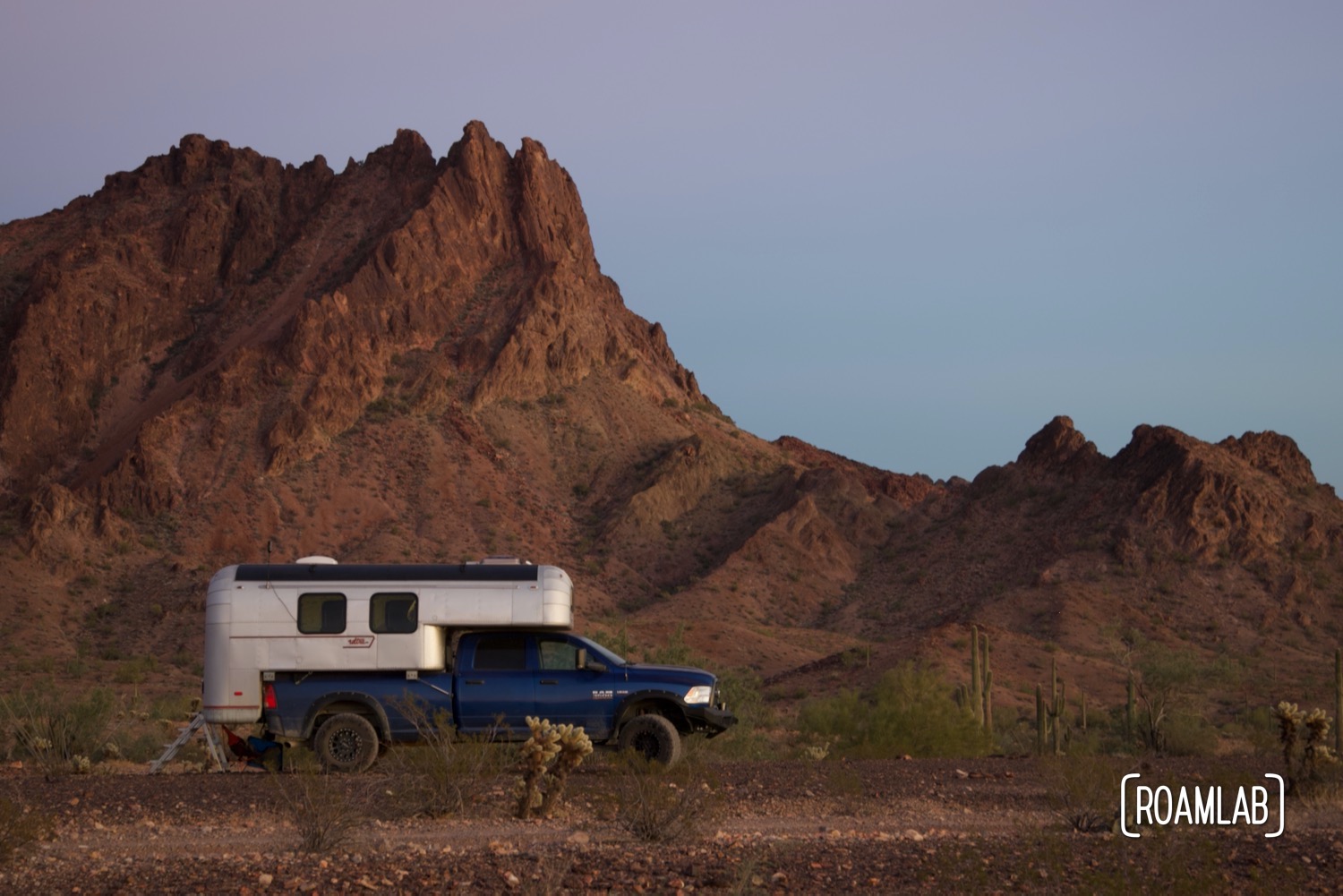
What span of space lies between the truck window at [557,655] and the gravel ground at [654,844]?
144 centimetres

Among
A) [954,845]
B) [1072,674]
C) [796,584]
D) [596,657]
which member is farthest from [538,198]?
[954,845]

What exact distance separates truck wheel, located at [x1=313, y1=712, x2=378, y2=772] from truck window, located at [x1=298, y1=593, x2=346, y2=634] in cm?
106

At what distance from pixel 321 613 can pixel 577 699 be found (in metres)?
3.30

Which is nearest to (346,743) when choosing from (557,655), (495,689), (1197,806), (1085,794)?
(495,689)

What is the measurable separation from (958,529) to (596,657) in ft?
170

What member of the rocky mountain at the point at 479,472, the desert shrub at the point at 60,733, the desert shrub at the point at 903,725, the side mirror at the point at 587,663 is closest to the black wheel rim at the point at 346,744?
the side mirror at the point at 587,663

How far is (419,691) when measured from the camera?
1808cm

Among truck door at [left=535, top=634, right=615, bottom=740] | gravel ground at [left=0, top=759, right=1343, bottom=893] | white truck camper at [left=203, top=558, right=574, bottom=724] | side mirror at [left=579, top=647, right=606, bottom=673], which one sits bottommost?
gravel ground at [left=0, top=759, right=1343, bottom=893]

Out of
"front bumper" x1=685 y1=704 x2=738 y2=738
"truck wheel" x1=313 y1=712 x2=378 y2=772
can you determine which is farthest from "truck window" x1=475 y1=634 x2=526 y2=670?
"front bumper" x1=685 y1=704 x2=738 y2=738

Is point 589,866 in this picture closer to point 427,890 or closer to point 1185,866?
point 427,890

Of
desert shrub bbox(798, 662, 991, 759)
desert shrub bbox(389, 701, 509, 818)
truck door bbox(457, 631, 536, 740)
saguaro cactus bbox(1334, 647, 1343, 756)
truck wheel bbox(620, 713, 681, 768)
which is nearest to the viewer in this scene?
desert shrub bbox(389, 701, 509, 818)

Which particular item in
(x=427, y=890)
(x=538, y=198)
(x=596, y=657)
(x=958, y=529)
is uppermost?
(x=538, y=198)

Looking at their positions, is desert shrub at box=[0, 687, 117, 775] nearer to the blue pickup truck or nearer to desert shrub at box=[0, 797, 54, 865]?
the blue pickup truck

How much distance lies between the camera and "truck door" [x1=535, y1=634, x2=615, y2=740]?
59.2ft
